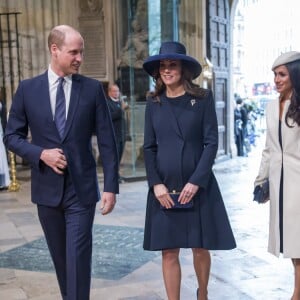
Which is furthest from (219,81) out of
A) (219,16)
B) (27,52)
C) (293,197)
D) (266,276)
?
Result: (293,197)

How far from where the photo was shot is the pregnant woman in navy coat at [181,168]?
10.1 ft

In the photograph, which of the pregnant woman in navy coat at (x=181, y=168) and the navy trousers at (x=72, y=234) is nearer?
the navy trousers at (x=72, y=234)

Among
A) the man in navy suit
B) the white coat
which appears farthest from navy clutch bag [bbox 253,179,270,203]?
the man in navy suit

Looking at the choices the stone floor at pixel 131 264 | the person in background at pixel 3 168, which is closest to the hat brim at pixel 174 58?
the stone floor at pixel 131 264

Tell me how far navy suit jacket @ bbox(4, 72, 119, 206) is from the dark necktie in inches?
1.0

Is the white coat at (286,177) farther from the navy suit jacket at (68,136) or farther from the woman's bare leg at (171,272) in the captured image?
the navy suit jacket at (68,136)

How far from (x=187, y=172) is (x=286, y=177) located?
0.56 m

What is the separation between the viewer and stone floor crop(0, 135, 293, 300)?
391 cm

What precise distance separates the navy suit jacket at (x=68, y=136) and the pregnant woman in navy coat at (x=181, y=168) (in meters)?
0.30

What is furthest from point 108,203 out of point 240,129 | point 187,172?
point 240,129

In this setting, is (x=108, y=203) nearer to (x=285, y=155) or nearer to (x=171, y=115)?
(x=171, y=115)

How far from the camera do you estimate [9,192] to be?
27.9 ft

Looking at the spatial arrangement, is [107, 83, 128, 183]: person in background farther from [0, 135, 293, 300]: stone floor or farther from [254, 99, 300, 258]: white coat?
[254, 99, 300, 258]: white coat

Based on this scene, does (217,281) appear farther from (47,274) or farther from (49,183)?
(49,183)
